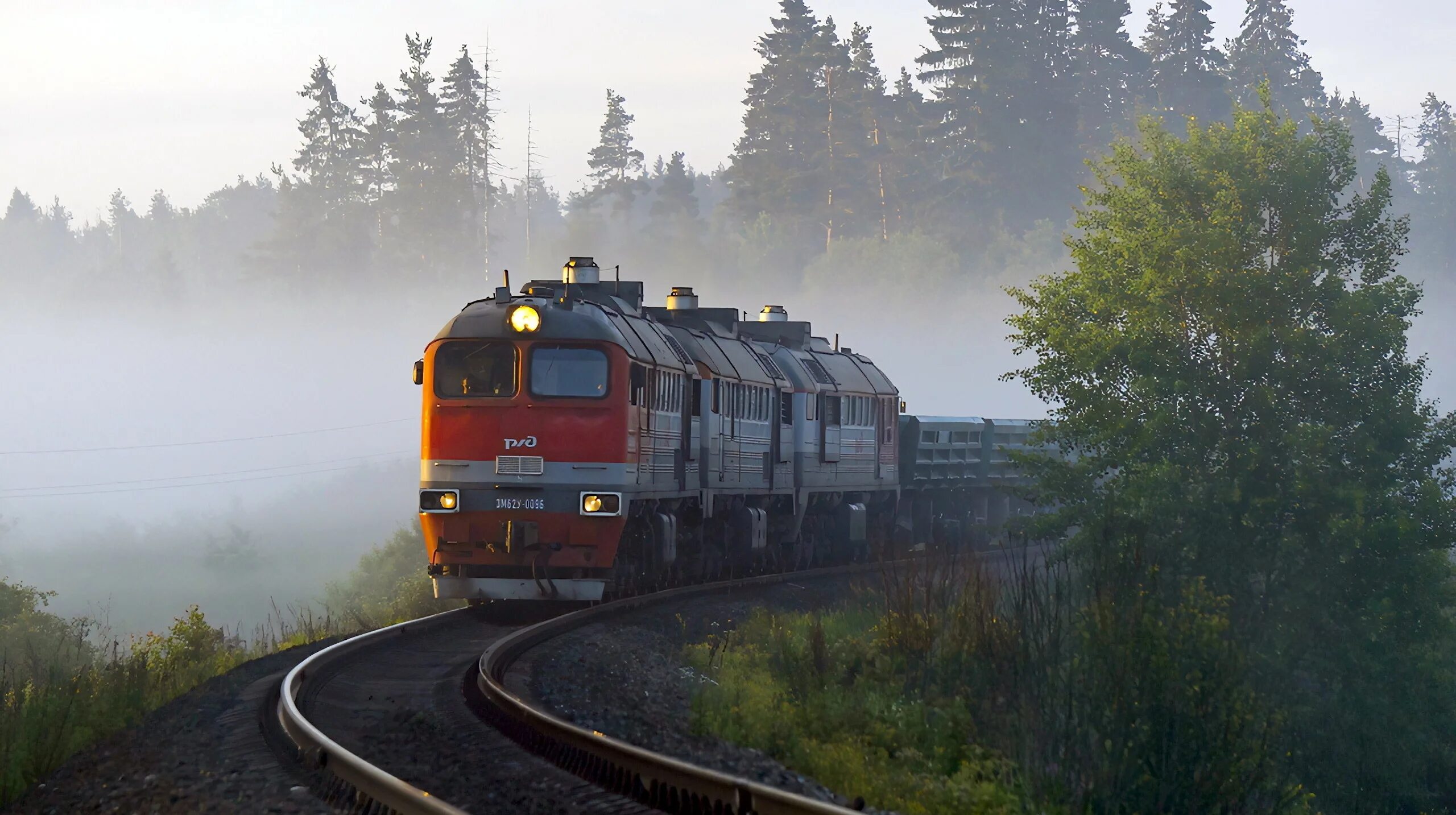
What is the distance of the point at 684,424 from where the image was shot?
64.3 ft

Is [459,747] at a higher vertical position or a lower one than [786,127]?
lower

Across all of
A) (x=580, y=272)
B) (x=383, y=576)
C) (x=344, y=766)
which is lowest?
(x=383, y=576)

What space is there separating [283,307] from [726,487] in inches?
4268

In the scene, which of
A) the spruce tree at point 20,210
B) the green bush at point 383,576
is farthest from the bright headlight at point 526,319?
the spruce tree at point 20,210

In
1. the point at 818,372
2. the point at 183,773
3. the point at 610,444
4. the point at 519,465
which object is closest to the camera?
the point at 183,773

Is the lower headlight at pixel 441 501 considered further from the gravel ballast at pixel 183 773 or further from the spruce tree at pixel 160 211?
Answer: the spruce tree at pixel 160 211

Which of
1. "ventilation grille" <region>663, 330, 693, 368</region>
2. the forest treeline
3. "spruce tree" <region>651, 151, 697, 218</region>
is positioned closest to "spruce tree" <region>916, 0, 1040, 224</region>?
the forest treeline

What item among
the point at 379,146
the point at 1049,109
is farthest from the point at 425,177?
the point at 1049,109

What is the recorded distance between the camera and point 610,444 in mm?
16500

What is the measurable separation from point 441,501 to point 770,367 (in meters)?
8.76

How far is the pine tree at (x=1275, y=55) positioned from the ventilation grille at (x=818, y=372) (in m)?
69.4

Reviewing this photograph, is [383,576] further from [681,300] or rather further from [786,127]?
[786,127]

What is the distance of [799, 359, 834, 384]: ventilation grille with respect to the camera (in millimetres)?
26047

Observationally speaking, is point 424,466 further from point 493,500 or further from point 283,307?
point 283,307
